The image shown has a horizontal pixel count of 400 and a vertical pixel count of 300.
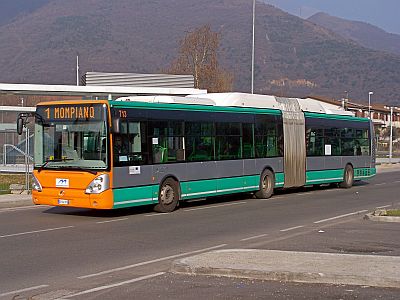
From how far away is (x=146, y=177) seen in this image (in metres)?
18.7

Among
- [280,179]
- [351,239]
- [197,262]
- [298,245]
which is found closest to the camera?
[197,262]

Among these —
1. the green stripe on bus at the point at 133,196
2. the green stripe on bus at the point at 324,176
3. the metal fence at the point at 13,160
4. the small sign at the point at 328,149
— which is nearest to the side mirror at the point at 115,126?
the green stripe on bus at the point at 133,196

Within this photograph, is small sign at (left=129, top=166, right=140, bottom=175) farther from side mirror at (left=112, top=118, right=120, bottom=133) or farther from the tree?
the tree

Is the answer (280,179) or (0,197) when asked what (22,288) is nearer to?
(0,197)

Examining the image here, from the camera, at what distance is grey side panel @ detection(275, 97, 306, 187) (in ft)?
84.4

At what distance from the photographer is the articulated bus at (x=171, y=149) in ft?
57.8

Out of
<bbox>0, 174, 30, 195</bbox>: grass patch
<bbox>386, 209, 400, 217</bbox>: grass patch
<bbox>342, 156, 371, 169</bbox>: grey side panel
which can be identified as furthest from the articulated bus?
<bbox>0, 174, 30, 195</bbox>: grass patch

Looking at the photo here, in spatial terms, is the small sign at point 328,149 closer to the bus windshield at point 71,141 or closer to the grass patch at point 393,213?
the grass patch at point 393,213

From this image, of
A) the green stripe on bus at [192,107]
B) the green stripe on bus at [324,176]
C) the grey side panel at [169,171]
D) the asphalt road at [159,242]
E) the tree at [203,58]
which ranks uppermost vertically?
the tree at [203,58]

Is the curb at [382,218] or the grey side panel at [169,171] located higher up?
the grey side panel at [169,171]

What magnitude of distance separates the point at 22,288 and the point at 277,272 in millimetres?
3317

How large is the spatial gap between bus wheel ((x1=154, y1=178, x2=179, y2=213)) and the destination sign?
9.25 ft

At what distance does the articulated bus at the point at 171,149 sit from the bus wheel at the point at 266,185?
4 centimetres

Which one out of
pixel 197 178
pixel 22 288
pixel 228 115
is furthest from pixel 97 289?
pixel 228 115
